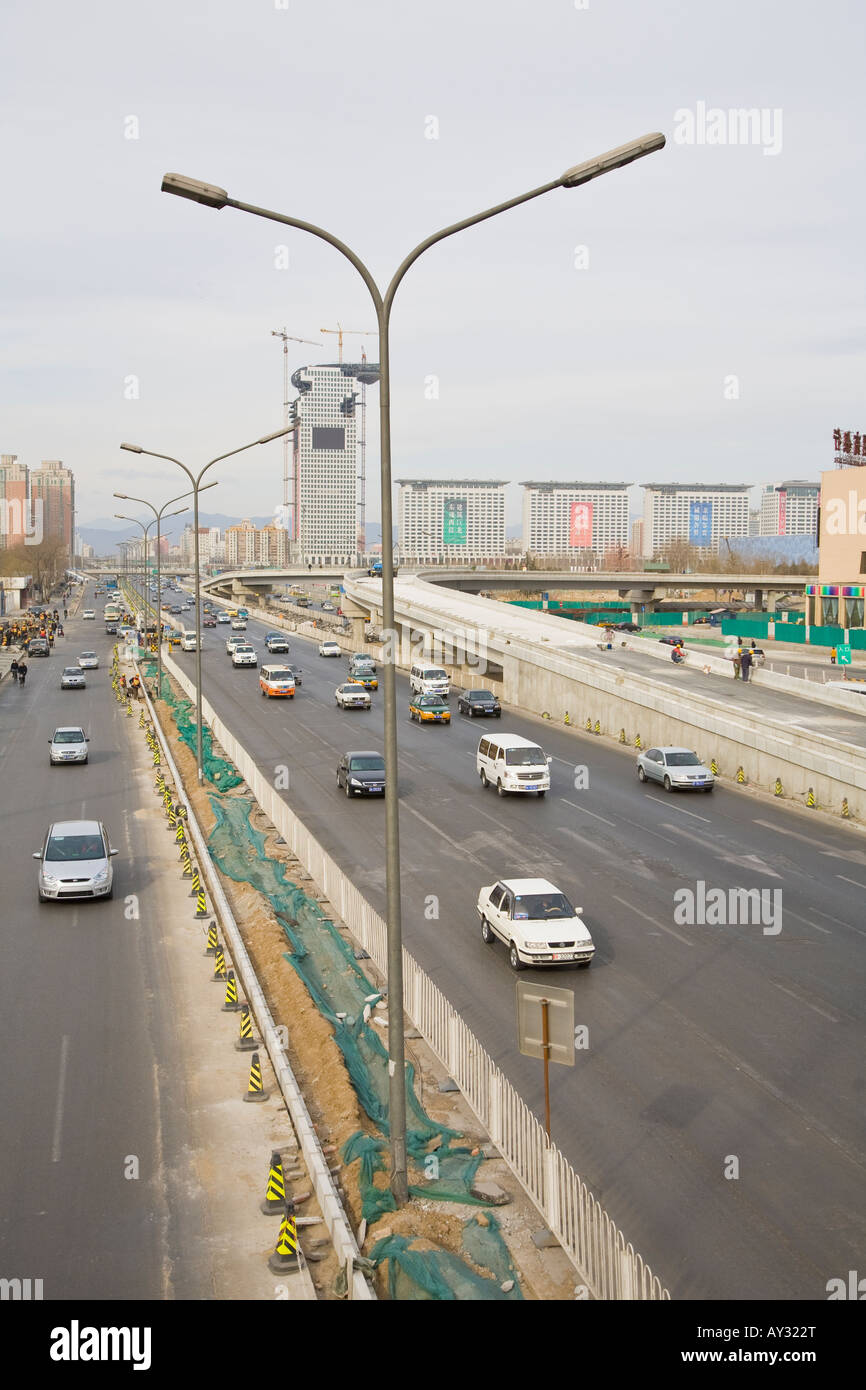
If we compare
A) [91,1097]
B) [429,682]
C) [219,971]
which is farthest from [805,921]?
[429,682]

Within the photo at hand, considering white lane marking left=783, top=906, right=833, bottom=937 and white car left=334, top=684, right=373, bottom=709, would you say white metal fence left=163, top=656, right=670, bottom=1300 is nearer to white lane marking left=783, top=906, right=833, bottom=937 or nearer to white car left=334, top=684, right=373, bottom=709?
white lane marking left=783, top=906, right=833, bottom=937

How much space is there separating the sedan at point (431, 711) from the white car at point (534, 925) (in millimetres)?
26602

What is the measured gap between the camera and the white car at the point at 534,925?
1762 cm

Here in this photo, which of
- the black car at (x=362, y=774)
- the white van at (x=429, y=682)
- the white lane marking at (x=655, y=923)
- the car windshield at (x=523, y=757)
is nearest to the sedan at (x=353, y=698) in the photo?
the white van at (x=429, y=682)

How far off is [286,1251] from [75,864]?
13.8m

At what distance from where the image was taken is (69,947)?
63.0 ft

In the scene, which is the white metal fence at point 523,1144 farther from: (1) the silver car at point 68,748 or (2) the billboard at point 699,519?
(2) the billboard at point 699,519

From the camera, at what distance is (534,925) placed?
18.0 meters

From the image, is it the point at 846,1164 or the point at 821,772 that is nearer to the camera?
the point at 846,1164

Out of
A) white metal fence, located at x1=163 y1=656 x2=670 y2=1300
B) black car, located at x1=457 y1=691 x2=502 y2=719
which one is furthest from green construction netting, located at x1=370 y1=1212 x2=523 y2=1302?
black car, located at x1=457 y1=691 x2=502 y2=719
